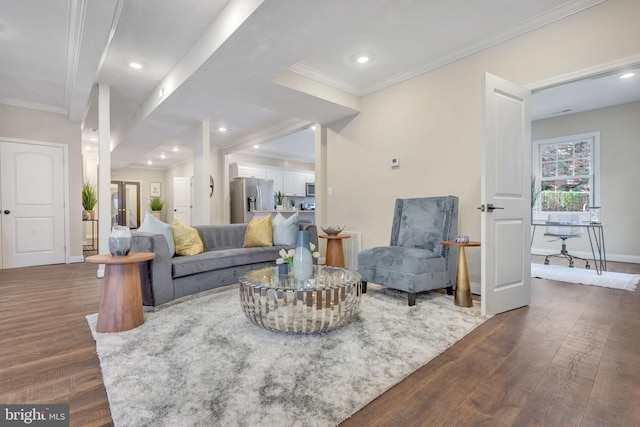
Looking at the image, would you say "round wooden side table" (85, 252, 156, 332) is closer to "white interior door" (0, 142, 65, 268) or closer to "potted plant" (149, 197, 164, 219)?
"white interior door" (0, 142, 65, 268)

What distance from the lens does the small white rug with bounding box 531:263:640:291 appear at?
3544 millimetres

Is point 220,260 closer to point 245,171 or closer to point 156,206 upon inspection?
point 245,171

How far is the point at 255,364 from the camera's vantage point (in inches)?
67.3

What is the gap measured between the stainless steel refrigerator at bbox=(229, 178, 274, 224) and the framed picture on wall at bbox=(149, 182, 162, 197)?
15.8 feet

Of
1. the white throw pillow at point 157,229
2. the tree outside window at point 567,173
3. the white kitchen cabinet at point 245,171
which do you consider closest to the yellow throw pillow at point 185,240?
the white throw pillow at point 157,229

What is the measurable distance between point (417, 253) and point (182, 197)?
880 cm

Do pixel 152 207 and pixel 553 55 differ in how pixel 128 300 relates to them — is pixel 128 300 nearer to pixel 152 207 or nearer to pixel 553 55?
pixel 553 55

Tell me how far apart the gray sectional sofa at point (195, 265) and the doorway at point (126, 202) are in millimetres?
8607

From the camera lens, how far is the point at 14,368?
172 centimetres

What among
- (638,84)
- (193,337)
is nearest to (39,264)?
(193,337)

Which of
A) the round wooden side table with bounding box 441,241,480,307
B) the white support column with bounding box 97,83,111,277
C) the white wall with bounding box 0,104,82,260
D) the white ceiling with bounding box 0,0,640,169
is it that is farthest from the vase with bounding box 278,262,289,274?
the white wall with bounding box 0,104,82,260

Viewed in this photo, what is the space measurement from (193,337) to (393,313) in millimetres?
1589

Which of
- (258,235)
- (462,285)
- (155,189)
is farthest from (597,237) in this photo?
(155,189)

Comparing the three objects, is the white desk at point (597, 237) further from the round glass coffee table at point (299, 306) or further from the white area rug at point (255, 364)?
the round glass coffee table at point (299, 306)
